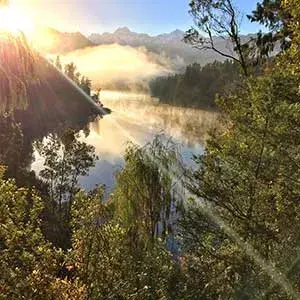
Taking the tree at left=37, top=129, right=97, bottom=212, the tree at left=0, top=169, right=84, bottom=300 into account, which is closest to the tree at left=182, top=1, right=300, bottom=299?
the tree at left=0, top=169, right=84, bottom=300

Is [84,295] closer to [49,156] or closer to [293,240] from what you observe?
[293,240]

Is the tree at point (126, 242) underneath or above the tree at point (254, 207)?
underneath

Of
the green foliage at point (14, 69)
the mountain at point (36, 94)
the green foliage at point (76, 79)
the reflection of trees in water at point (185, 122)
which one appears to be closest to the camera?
the green foliage at point (14, 69)

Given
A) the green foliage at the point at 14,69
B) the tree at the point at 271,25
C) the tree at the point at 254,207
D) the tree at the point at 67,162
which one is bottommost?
the tree at the point at 67,162

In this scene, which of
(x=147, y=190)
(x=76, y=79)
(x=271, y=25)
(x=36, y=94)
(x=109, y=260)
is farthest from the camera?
(x=76, y=79)

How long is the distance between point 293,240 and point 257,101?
6.98 ft

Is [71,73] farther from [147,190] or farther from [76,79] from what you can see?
[147,190]

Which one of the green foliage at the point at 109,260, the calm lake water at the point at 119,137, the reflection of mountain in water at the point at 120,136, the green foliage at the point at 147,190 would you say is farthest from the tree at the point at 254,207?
the reflection of mountain in water at the point at 120,136

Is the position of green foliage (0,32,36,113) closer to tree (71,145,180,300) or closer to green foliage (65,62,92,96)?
tree (71,145,180,300)

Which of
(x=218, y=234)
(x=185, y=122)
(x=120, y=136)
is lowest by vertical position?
(x=120, y=136)

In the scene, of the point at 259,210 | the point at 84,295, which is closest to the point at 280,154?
the point at 259,210

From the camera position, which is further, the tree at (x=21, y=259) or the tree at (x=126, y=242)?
the tree at (x=126, y=242)

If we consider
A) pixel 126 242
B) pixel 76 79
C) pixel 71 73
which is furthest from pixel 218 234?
pixel 76 79

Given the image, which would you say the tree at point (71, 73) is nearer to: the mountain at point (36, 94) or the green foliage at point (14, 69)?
the mountain at point (36, 94)
